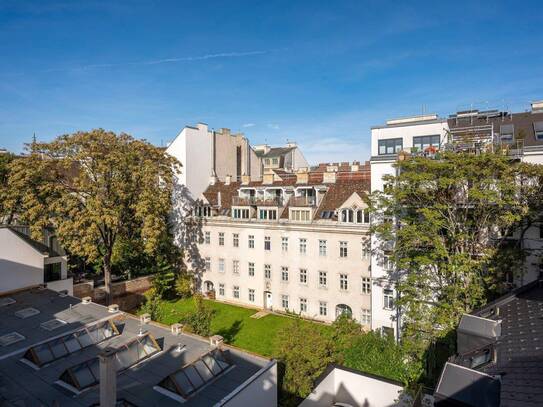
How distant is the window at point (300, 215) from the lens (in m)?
34.3

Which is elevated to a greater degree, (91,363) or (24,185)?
(24,185)

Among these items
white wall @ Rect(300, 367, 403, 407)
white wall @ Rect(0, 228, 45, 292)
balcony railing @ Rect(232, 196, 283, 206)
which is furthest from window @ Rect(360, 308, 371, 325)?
white wall @ Rect(0, 228, 45, 292)

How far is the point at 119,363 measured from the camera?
14938 mm

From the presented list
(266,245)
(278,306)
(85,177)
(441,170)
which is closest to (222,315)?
(278,306)

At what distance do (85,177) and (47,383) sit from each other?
Answer: 18.6 meters

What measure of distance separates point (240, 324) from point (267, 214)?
10875 millimetres

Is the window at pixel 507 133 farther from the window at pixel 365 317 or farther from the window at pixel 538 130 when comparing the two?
the window at pixel 365 317

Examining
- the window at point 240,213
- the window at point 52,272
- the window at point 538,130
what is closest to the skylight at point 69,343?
the window at point 52,272

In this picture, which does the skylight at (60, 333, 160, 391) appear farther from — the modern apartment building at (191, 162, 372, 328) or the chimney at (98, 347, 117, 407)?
the modern apartment building at (191, 162, 372, 328)

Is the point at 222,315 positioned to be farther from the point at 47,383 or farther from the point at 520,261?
the point at 520,261

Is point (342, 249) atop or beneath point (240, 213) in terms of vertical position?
beneath

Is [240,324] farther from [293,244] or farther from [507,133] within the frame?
[507,133]

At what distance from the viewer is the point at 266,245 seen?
36.5 metres

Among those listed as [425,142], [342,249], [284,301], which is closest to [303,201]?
[342,249]
